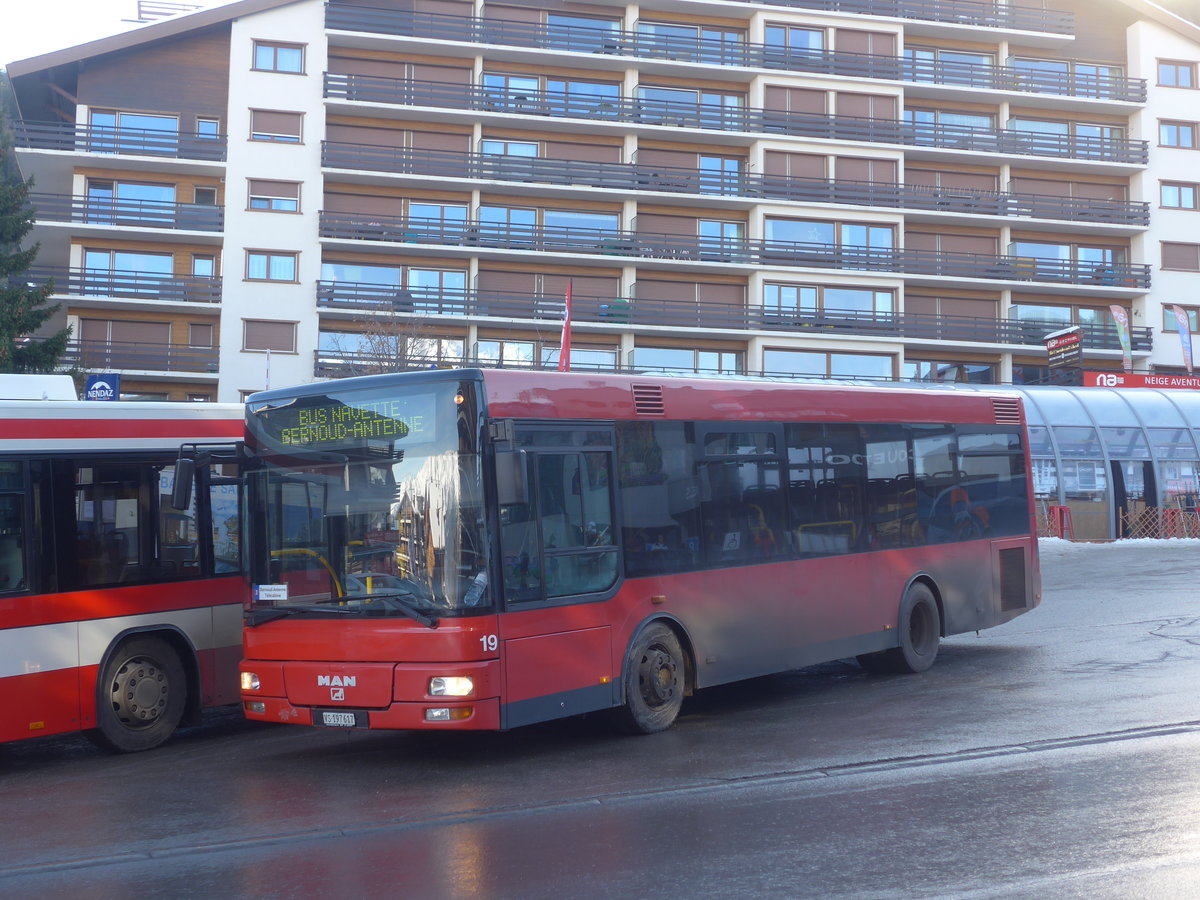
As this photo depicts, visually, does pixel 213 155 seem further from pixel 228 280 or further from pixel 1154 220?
pixel 1154 220

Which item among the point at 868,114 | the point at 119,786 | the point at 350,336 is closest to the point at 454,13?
the point at 350,336

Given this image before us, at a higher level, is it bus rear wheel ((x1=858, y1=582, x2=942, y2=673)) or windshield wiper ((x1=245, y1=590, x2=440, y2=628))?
windshield wiper ((x1=245, y1=590, x2=440, y2=628))

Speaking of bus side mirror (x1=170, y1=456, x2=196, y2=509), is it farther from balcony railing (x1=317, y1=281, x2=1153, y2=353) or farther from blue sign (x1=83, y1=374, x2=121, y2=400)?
balcony railing (x1=317, y1=281, x2=1153, y2=353)

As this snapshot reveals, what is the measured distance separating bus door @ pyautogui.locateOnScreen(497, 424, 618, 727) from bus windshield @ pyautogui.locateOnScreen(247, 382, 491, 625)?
1.01 feet

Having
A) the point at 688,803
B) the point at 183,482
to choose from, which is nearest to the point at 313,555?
the point at 183,482

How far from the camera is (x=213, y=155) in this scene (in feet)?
148

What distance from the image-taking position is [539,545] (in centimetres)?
932

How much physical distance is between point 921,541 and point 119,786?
27.4 feet

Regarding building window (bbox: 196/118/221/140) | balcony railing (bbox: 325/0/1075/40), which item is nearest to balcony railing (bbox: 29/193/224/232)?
building window (bbox: 196/118/221/140)

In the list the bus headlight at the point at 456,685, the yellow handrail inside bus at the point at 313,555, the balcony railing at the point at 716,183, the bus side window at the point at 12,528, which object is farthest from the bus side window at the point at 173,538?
the balcony railing at the point at 716,183

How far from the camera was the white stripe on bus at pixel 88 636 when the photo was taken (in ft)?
31.3

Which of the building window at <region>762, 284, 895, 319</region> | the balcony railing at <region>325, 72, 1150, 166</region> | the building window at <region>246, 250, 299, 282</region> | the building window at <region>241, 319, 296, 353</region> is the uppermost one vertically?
the balcony railing at <region>325, 72, 1150, 166</region>

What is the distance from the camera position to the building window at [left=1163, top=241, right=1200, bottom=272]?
54.4 m

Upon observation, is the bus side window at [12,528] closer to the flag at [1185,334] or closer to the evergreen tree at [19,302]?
the evergreen tree at [19,302]
